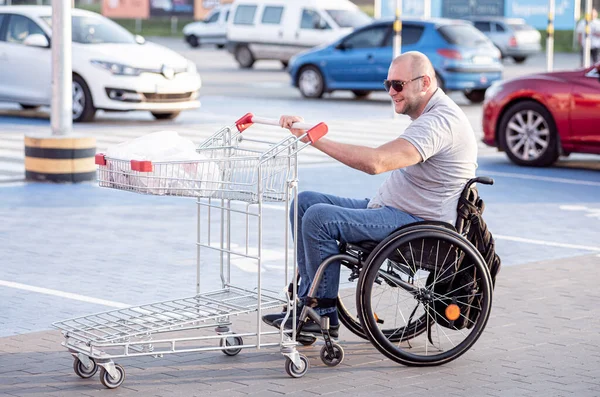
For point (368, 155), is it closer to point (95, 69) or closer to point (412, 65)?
point (412, 65)

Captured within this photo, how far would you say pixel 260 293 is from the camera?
5.99 m

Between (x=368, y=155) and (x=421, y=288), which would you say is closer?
(x=368, y=155)

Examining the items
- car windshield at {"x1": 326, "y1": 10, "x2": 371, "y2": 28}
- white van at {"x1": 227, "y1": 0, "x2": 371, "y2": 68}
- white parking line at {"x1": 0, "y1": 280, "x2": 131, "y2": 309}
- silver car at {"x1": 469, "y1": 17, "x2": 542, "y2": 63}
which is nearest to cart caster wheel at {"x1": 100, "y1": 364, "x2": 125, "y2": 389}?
white parking line at {"x1": 0, "y1": 280, "x2": 131, "y2": 309}

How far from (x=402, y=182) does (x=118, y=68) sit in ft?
41.2

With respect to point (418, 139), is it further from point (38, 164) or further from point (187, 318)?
point (38, 164)

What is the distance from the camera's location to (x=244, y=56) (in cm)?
3531

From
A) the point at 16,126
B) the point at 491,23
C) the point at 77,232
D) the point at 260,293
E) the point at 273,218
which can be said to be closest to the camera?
the point at 260,293

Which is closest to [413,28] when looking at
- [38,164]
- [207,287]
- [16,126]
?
[16,126]

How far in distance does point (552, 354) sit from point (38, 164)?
7424mm

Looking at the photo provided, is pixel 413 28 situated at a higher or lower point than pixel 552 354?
higher

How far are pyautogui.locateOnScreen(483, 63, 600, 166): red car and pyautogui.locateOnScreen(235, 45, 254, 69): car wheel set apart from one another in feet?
68.1

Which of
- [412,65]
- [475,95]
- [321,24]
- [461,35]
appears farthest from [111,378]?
[321,24]

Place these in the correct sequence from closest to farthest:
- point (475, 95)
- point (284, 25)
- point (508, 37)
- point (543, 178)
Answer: point (543, 178) < point (475, 95) < point (284, 25) < point (508, 37)

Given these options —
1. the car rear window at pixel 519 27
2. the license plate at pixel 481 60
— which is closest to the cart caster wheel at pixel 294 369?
the license plate at pixel 481 60
